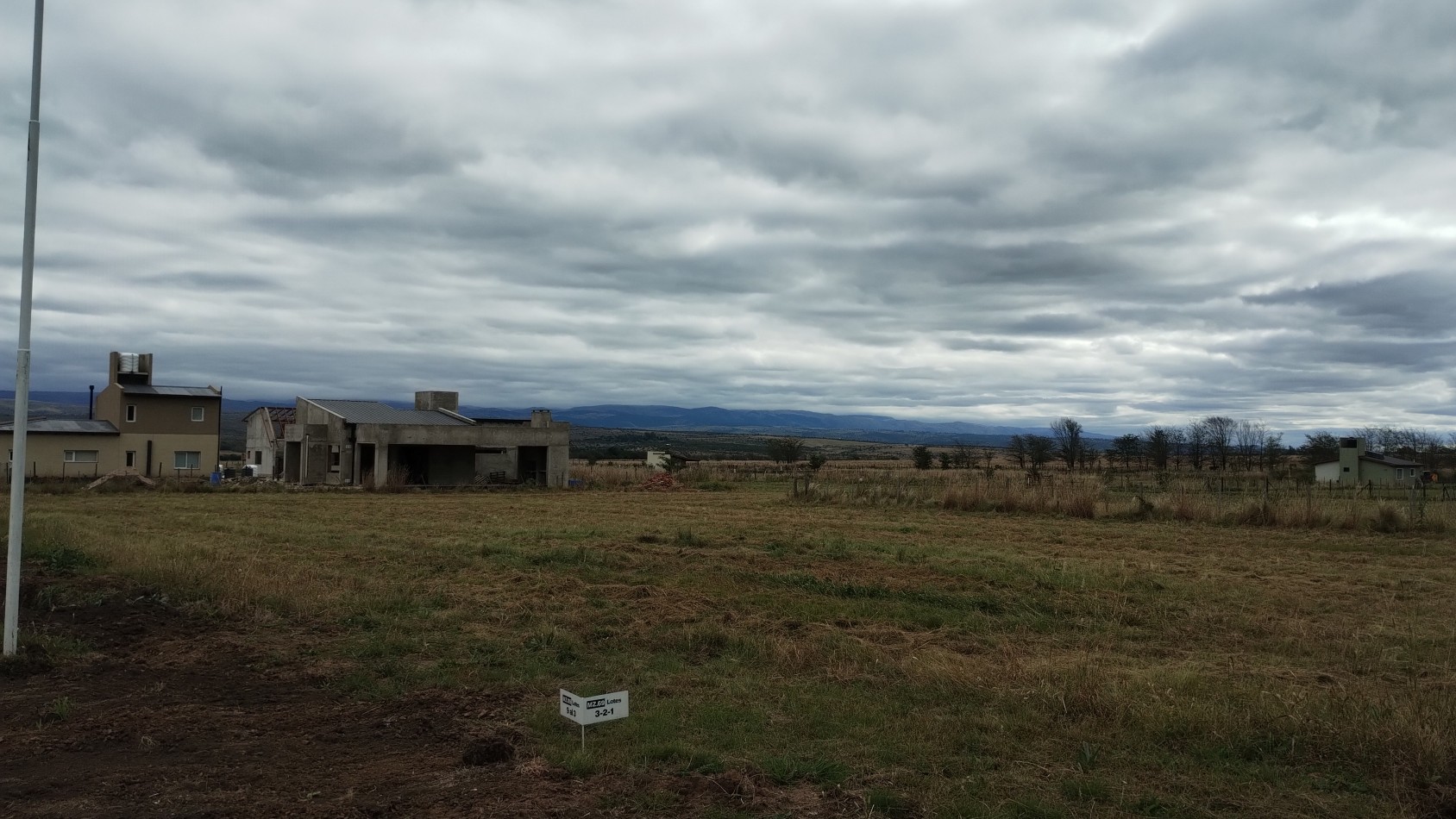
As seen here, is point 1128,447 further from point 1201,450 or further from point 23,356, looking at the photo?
point 23,356

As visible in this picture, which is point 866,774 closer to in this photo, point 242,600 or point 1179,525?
point 242,600

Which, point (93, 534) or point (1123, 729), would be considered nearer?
point (1123, 729)

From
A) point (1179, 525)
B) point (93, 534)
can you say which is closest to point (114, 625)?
point (93, 534)

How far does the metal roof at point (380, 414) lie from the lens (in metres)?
57.8

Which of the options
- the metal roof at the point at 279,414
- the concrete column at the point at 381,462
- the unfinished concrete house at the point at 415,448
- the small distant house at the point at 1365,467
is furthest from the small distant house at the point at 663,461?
the small distant house at the point at 1365,467

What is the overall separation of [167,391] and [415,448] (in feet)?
70.3

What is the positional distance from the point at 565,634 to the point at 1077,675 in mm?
5719

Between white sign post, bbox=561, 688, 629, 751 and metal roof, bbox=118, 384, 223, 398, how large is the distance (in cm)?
6735

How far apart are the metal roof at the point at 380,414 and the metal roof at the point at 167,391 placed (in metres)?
10.1

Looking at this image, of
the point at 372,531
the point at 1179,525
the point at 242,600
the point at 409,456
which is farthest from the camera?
the point at 409,456

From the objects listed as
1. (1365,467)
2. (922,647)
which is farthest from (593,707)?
(1365,467)

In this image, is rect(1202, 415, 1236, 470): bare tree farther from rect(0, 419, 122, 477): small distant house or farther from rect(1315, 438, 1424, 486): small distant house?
rect(0, 419, 122, 477): small distant house

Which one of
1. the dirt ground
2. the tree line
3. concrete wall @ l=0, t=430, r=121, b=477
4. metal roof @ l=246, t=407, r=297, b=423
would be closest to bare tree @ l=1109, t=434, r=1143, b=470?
the tree line

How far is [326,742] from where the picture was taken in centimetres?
720
